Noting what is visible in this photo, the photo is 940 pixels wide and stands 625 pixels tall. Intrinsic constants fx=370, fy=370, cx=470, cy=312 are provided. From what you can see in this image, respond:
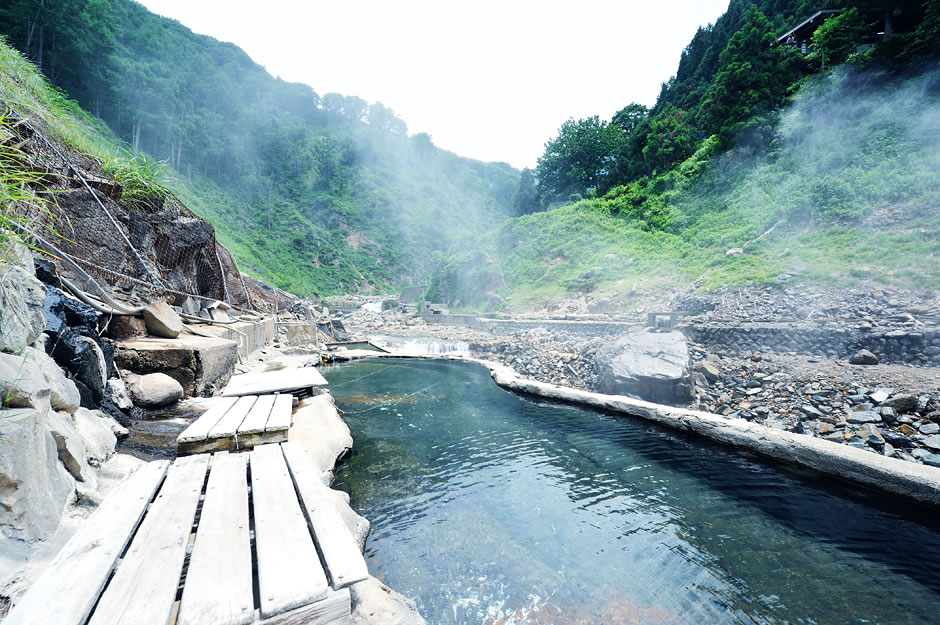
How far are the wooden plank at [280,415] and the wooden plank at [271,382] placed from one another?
64 cm

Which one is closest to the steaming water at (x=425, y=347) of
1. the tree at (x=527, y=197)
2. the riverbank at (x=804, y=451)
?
the riverbank at (x=804, y=451)

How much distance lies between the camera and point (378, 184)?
74375mm

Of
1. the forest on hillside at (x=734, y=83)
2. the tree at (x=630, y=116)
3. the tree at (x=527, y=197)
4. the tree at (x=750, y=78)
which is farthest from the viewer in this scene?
the tree at (x=527, y=197)

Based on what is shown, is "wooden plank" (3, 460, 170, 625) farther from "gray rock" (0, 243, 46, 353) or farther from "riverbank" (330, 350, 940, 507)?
"riverbank" (330, 350, 940, 507)

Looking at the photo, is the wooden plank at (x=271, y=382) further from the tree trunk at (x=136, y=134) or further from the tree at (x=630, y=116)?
the tree at (x=630, y=116)

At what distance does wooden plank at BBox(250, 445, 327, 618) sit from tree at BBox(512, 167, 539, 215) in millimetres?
44376

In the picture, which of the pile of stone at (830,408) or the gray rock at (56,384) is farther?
the pile of stone at (830,408)

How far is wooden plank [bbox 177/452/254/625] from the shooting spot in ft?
3.51

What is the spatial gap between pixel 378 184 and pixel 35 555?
261ft

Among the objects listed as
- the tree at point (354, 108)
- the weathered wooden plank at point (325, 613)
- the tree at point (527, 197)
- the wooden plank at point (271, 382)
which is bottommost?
the wooden plank at point (271, 382)

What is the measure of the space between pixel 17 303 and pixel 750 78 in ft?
108

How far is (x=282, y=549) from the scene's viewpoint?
4.44ft

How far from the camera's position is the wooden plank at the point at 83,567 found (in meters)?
1.00

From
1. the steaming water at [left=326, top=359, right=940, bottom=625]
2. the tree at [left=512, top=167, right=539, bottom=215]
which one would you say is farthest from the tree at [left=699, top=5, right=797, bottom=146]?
the steaming water at [left=326, top=359, right=940, bottom=625]
